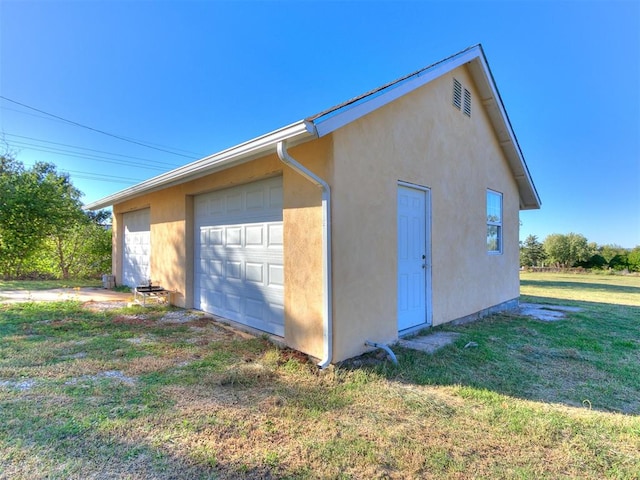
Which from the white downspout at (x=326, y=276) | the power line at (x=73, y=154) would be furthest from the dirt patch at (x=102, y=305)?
the power line at (x=73, y=154)

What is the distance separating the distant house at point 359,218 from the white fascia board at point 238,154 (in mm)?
27

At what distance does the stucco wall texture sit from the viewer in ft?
12.4

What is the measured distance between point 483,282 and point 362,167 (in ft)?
14.8

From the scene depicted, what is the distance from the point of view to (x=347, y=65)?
10859mm

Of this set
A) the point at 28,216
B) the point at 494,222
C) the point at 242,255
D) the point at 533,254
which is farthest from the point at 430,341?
the point at 533,254

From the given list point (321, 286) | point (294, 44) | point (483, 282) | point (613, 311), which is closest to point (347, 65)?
point (294, 44)

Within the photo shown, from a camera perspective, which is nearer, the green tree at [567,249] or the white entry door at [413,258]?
the white entry door at [413,258]

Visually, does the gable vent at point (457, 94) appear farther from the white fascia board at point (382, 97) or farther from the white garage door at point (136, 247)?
the white garage door at point (136, 247)

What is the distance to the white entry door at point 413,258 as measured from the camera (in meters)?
4.77

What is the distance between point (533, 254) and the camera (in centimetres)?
3381

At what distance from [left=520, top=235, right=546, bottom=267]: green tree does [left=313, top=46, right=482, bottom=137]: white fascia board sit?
112 ft

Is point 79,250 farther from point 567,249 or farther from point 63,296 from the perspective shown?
point 567,249

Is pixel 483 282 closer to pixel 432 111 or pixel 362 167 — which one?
pixel 432 111

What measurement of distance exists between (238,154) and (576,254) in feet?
118
